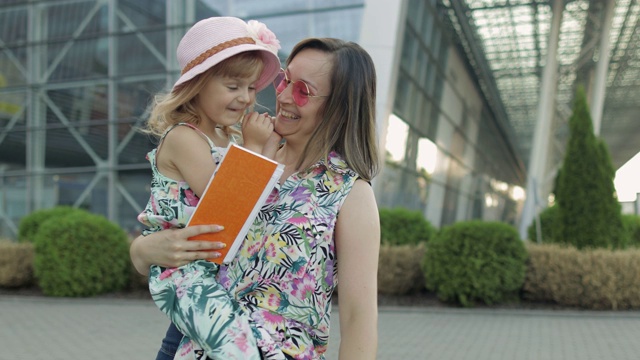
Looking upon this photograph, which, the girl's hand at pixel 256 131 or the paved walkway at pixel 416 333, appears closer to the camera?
the girl's hand at pixel 256 131

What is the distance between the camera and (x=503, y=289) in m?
11.3

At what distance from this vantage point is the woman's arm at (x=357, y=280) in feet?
5.99

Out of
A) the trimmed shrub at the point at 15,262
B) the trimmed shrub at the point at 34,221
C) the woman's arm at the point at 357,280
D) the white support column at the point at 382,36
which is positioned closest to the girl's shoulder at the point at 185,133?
the woman's arm at the point at 357,280

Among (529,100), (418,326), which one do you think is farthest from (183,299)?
(529,100)

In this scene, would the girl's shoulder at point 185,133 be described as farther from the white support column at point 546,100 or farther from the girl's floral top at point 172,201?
the white support column at point 546,100

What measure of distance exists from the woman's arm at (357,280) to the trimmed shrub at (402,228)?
36.2 ft

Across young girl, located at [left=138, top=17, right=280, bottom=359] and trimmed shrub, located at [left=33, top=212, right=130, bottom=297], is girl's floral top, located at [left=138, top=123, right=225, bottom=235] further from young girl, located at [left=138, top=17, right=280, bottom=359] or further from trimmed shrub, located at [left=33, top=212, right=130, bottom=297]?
trimmed shrub, located at [left=33, top=212, right=130, bottom=297]

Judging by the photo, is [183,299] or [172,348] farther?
[172,348]

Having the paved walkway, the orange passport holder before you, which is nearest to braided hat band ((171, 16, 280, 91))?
the orange passport holder

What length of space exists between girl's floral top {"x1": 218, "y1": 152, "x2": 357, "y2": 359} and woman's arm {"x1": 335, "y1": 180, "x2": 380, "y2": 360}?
Result: 4 cm

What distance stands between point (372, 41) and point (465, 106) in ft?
51.4

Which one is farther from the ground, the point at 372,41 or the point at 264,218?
the point at 372,41

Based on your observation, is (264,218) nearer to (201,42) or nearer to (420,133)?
(201,42)

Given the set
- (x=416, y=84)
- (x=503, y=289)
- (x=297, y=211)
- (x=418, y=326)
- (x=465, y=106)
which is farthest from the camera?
(x=465, y=106)
